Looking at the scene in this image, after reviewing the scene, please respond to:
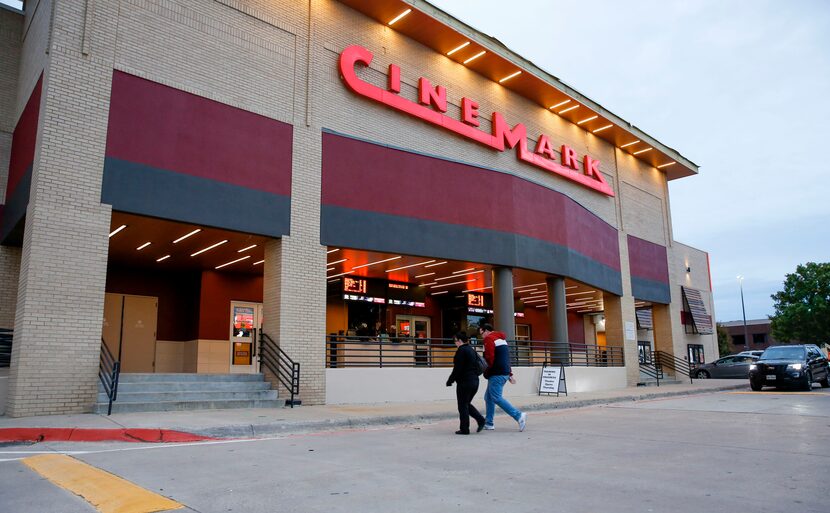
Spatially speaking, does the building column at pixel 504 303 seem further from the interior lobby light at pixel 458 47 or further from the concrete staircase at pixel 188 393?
the concrete staircase at pixel 188 393

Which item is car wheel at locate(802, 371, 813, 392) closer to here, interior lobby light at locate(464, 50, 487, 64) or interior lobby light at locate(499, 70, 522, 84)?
interior lobby light at locate(499, 70, 522, 84)

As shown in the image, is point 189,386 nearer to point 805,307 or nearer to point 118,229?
point 118,229

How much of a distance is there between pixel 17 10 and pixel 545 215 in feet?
59.8

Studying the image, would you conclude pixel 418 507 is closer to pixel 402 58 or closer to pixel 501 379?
pixel 501 379

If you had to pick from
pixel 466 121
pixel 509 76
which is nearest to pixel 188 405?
pixel 466 121

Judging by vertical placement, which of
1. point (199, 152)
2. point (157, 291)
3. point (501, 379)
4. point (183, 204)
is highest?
point (199, 152)

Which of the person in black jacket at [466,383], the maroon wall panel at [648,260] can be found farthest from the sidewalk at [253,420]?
the maroon wall panel at [648,260]

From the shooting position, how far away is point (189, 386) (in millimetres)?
13375

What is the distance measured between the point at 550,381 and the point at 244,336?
10.5 metres

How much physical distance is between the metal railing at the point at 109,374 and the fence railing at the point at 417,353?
5143 millimetres

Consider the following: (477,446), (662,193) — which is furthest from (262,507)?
(662,193)

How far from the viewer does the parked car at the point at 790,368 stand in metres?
20.3

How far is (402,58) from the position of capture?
19.8 meters

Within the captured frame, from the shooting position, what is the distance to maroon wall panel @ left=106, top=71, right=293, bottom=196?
43.9 ft
